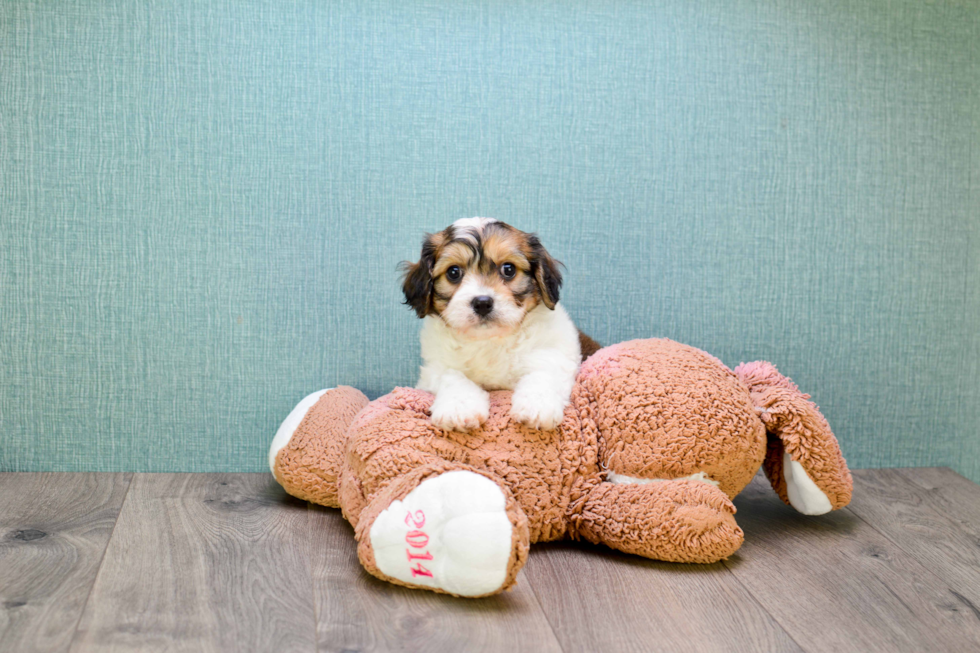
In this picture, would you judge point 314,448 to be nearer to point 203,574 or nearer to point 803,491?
point 203,574

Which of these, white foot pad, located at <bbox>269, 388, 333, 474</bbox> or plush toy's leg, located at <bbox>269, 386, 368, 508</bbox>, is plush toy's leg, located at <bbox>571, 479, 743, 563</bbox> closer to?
plush toy's leg, located at <bbox>269, 386, 368, 508</bbox>

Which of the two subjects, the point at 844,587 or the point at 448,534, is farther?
the point at 844,587

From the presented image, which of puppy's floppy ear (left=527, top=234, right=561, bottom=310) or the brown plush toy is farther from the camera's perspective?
puppy's floppy ear (left=527, top=234, right=561, bottom=310)

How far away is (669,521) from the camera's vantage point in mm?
1788

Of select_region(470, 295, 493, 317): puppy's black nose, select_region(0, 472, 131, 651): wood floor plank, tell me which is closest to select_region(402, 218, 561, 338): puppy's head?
select_region(470, 295, 493, 317): puppy's black nose

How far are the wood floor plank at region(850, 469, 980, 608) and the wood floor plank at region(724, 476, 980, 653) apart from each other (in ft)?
0.12

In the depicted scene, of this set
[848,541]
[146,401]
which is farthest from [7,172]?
[848,541]

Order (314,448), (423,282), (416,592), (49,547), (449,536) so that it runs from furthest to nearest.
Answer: (314,448) < (423,282) < (49,547) < (416,592) < (449,536)

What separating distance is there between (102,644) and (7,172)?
1.54 metres

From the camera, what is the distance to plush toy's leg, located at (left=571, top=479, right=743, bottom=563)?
1789 millimetres

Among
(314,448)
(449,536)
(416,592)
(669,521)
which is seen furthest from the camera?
(314,448)

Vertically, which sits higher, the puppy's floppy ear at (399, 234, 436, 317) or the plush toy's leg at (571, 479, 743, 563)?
the puppy's floppy ear at (399, 234, 436, 317)

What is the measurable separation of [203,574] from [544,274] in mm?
1064

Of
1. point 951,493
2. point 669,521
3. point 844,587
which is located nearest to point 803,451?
point 844,587
